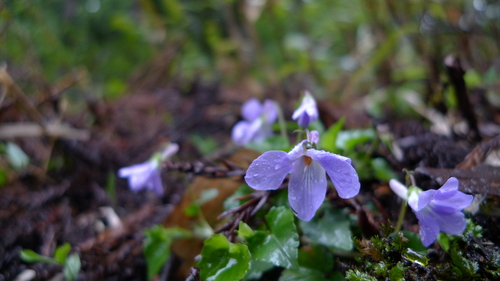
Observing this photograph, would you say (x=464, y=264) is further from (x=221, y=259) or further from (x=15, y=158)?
(x=15, y=158)

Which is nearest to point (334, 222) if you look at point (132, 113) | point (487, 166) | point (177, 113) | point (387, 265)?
point (387, 265)

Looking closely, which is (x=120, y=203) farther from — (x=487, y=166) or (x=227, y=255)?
(x=487, y=166)

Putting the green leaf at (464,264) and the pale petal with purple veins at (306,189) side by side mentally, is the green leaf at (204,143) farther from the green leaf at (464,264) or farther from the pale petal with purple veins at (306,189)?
the green leaf at (464,264)

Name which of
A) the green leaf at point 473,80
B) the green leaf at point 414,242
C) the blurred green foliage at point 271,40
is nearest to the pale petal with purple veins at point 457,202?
the green leaf at point 414,242

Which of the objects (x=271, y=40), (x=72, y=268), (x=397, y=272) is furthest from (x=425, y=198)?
(x=271, y=40)

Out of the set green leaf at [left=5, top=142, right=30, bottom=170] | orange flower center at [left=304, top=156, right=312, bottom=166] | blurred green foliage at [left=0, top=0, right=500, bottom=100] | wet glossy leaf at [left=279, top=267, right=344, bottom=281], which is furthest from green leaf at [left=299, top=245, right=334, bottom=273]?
green leaf at [left=5, top=142, right=30, bottom=170]

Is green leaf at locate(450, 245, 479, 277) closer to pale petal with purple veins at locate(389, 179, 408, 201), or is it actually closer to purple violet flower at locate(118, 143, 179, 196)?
pale petal with purple veins at locate(389, 179, 408, 201)

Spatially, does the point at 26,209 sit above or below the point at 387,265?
below
